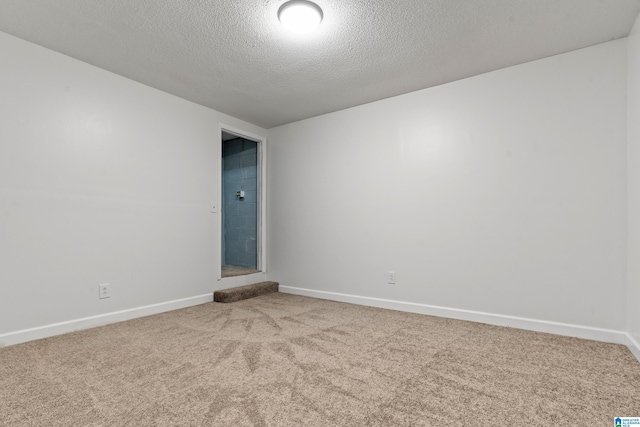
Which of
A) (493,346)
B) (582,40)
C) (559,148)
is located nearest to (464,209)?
(559,148)

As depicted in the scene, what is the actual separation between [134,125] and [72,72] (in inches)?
24.9

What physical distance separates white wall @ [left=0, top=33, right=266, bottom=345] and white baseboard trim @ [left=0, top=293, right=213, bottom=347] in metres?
0.03

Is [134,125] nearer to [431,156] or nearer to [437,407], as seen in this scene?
[431,156]

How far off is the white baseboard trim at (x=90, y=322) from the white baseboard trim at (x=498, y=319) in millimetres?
1722

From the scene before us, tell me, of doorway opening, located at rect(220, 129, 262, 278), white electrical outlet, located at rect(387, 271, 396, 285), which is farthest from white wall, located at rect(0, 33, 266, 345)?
white electrical outlet, located at rect(387, 271, 396, 285)

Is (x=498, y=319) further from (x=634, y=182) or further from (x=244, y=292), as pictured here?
(x=244, y=292)

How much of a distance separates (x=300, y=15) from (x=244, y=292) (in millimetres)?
3123

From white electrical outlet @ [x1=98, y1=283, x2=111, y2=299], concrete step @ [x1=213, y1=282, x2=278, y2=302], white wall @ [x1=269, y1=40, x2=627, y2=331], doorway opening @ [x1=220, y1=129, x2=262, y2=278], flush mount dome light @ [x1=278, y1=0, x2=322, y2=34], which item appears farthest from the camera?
doorway opening @ [x1=220, y1=129, x2=262, y2=278]

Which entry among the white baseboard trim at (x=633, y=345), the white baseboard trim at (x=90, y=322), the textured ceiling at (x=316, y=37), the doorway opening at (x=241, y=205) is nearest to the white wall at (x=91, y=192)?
the white baseboard trim at (x=90, y=322)

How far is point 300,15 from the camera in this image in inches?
85.4

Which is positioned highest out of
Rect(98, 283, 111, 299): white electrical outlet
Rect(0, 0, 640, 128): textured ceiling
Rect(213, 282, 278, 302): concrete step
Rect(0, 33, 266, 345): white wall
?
Rect(0, 0, 640, 128): textured ceiling

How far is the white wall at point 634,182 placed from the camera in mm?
2239

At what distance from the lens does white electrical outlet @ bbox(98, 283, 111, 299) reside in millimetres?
2967

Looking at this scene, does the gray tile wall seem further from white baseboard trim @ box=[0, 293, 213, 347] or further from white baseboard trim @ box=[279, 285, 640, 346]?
white baseboard trim @ box=[279, 285, 640, 346]
